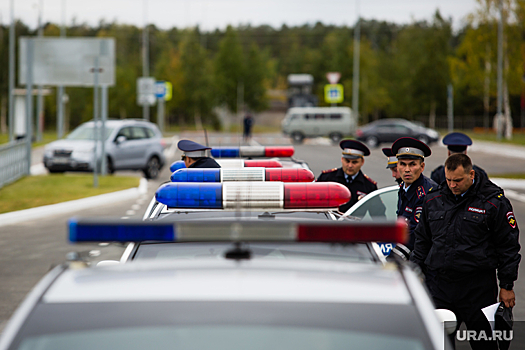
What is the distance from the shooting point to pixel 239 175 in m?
5.21

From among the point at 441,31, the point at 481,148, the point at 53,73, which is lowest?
the point at 481,148

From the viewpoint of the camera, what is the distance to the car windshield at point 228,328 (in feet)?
6.72

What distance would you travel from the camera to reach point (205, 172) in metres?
5.16

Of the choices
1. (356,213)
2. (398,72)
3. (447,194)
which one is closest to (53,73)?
(356,213)

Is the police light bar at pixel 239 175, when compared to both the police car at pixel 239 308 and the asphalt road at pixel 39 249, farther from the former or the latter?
the police car at pixel 239 308

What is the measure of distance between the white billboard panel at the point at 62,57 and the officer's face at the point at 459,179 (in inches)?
845

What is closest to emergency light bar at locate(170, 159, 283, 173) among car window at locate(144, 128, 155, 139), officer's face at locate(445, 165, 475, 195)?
officer's face at locate(445, 165, 475, 195)

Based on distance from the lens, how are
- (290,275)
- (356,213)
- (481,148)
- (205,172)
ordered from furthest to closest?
1. (481,148)
2. (356,213)
3. (205,172)
4. (290,275)

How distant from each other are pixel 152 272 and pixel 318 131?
1671 inches

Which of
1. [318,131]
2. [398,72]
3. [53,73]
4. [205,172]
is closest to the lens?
[205,172]

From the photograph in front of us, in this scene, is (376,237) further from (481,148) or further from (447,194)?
(481,148)

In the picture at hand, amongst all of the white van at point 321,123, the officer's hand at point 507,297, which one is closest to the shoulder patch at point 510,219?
the officer's hand at point 507,297

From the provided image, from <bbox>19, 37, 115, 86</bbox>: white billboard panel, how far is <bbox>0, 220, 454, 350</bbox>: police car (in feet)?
76.7

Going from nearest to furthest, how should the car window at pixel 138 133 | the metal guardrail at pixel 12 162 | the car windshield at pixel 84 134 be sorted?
the metal guardrail at pixel 12 162
the car windshield at pixel 84 134
the car window at pixel 138 133
